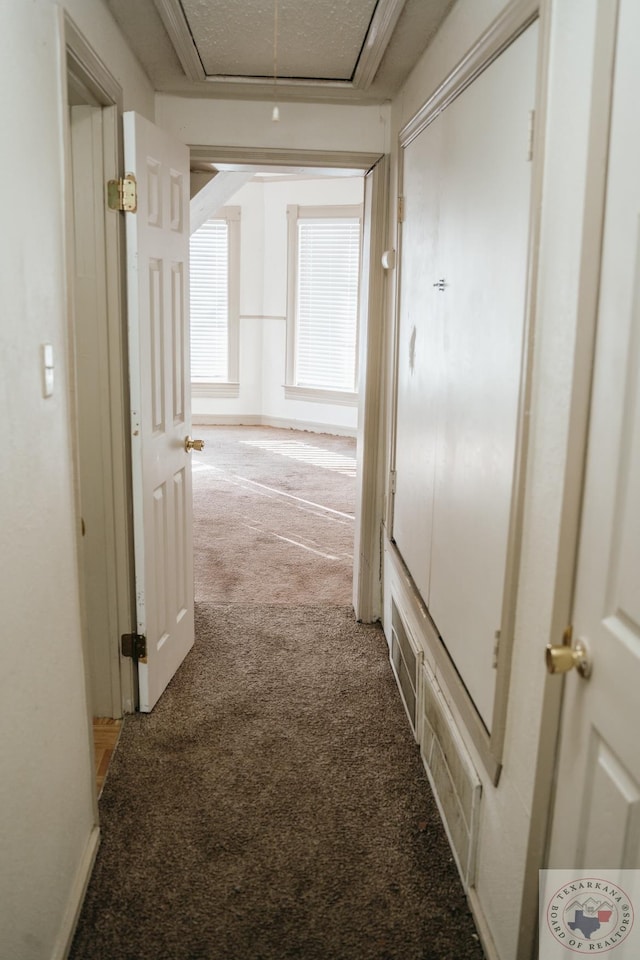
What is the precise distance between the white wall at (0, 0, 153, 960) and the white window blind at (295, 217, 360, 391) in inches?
244

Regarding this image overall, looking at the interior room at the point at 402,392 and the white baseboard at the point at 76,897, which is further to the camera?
the white baseboard at the point at 76,897

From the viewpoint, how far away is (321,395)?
8367 millimetres

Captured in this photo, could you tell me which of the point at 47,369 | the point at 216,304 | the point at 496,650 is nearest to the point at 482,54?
the point at 47,369

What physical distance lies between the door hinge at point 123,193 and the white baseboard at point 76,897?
1877mm

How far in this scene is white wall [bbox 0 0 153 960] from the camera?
1.43m

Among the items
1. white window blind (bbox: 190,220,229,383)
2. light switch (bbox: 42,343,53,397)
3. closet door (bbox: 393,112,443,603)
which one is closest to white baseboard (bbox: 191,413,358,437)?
white window blind (bbox: 190,220,229,383)

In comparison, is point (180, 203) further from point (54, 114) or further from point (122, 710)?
point (122, 710)

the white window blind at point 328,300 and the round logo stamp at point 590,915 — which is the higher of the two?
the white window blind at point 328,300

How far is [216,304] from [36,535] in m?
7.36

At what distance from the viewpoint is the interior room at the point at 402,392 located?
1249mm

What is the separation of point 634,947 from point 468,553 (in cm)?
102

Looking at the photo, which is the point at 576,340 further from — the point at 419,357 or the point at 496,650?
the point at 419,357

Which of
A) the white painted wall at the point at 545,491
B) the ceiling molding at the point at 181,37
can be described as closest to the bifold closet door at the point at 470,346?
the white painted wall at the point at 545,491

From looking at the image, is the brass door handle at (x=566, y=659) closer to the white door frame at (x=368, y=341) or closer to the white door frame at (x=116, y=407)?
the white door frame at (x=116, y=407)
